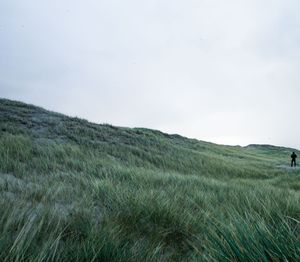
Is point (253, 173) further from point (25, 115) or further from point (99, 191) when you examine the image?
point (99, 191)

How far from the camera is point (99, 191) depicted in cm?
543

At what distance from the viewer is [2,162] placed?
7.17 meters

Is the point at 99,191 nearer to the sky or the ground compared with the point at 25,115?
nearer to the ground

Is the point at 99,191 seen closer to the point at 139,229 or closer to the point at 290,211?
the point at 139,229

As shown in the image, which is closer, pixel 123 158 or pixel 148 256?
pixel 148 256

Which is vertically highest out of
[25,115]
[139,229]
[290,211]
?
[25,115]

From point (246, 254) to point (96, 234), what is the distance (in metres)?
1.37

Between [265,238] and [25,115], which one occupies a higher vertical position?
[25,115]

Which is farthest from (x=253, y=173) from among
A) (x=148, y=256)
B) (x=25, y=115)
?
(x=148, y=256)

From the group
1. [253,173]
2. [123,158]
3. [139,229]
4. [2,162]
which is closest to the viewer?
[139,229]

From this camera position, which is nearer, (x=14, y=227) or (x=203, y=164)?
(x=14, y=227)

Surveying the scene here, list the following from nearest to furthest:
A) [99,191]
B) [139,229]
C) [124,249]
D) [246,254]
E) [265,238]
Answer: [246,254] → [265,238] → [124,249] → [139,229] → [99,191]

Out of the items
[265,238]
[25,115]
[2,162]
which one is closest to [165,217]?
[265,238]

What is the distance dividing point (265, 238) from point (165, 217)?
2.49 m
